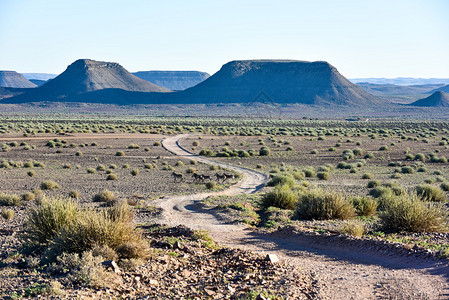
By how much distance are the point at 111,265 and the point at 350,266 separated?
4.76m

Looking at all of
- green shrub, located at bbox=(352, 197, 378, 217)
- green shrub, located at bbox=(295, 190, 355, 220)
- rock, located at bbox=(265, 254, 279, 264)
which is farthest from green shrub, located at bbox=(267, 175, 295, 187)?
rock, located at bbox=(265, 254, 279, 264)

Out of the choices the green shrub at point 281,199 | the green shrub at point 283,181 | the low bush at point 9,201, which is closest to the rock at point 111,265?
the green shrub at point 281,199

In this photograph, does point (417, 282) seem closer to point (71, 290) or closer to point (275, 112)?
point (71, 290)

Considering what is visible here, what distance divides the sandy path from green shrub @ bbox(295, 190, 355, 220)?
87.3 inches

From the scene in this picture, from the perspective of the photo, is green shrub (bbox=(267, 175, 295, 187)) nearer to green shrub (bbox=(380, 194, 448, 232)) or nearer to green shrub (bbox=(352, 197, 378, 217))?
green shrub (bbox=(352, 197, 378, 217))

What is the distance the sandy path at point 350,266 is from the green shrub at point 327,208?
2.22m

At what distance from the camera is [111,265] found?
28.0 ft

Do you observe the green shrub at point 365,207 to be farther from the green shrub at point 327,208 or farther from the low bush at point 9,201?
the low bush at point 9,201

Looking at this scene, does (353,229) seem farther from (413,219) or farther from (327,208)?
(327,208)

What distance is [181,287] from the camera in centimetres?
838

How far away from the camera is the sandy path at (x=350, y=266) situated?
827cm

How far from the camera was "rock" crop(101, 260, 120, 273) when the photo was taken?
8.45 meters

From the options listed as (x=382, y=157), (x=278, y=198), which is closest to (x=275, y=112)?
(x=382, y=157)

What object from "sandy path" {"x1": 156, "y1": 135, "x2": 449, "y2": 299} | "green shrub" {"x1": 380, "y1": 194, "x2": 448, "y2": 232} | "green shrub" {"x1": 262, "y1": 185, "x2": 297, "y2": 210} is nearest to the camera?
"sandy path" {"x1": 156, "y1": 135, "x2": 449, "y2": 299}
